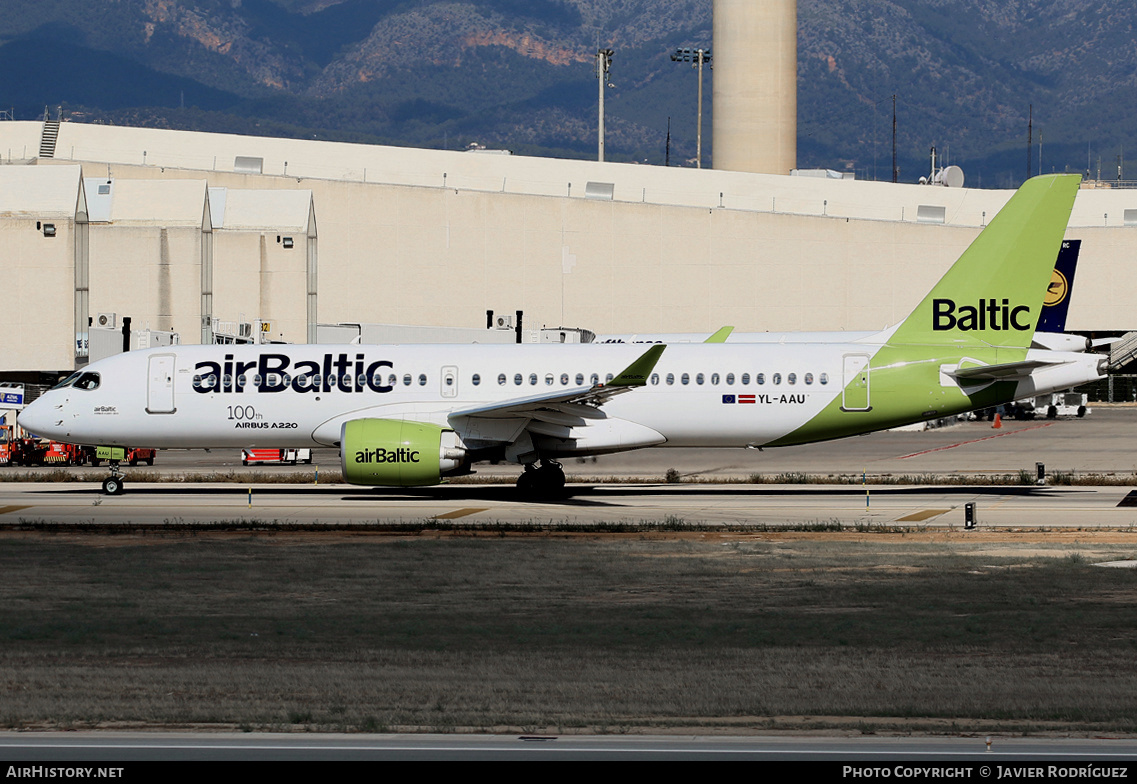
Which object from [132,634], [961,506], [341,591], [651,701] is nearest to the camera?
[651,701]

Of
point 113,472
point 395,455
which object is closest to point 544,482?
point 395,455

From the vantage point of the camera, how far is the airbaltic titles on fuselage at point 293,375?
33125mm

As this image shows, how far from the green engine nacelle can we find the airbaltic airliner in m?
1.01

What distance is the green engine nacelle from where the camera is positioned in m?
30.5

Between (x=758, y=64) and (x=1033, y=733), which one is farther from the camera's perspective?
(x=758, y=64)

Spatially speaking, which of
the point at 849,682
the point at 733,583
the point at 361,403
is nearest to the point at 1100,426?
the point at 361,403

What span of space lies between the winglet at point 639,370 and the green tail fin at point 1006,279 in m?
7.30

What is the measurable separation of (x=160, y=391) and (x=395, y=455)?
7178mm

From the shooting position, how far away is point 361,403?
1302 inches

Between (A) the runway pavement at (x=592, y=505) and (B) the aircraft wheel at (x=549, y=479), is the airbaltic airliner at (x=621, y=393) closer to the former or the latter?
(B) the aircraft wheel at (x=549, y=479)

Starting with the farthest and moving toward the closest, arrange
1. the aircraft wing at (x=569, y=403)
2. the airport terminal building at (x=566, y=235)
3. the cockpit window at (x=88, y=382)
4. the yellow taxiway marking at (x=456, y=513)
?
the airport terminal building at (x=566, y=235) < the cockpit window at (x=88, y=382) < the aircraft wing at (x=569, y=403) < the yellow taxiway marking at (x=456, y=513)

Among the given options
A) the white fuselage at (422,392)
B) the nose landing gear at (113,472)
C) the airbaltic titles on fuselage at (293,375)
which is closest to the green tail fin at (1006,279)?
the white fuselage at (422,392)

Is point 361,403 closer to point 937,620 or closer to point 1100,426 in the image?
point 937,620
